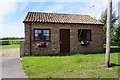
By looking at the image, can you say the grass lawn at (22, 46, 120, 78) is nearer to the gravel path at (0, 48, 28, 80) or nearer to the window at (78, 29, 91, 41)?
the gravel path at (0, 48, 28, 80)

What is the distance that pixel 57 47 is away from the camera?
885 cm

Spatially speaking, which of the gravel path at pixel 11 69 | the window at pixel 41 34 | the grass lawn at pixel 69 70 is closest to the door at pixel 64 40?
the window at pixel 41 34

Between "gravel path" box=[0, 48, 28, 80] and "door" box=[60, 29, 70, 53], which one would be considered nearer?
"gravel path" box=[0, 48, 28, 80]

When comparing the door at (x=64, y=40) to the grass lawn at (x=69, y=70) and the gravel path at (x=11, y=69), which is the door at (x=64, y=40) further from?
the gravel path at (x=11, y=69)

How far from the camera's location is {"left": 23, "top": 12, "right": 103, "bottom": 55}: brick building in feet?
27.1

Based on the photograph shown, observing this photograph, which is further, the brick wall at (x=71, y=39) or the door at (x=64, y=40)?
Answer: the door at (x=64, y=40)

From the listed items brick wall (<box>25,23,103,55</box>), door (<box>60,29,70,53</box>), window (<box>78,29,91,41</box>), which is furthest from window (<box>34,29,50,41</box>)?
window (<box>78,29,91,41</box>)

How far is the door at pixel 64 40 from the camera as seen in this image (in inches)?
356

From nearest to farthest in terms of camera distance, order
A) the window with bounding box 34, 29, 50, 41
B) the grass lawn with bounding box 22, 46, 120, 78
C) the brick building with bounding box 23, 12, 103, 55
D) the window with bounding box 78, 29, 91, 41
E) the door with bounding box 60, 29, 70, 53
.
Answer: the grass lawn with bounding box 22, 46, 120, 78, the brick building with bounding box 23, 12, 103, 55, the window with bounding box 34, 29, 50, 41, the door with bounding box 60, 29, 70, 53, the window with bounding box 78, 29, 91, 41

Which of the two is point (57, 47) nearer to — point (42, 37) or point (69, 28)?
point (42, 37)

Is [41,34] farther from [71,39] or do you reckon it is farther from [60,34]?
[71,39]

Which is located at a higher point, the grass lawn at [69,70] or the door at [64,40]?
the door at [64,40]

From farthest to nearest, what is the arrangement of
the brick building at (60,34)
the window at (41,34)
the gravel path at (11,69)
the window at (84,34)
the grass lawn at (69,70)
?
the window at (84,34) → the window at (41,34) → the brick building at (60,34) → the gravel path at (11,69) → the grass lawn at (69,70)

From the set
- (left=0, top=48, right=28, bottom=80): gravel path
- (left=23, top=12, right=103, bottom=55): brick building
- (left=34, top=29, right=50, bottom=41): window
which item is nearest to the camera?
(left=0, top=48, right=28, bottom=80): gravel path
